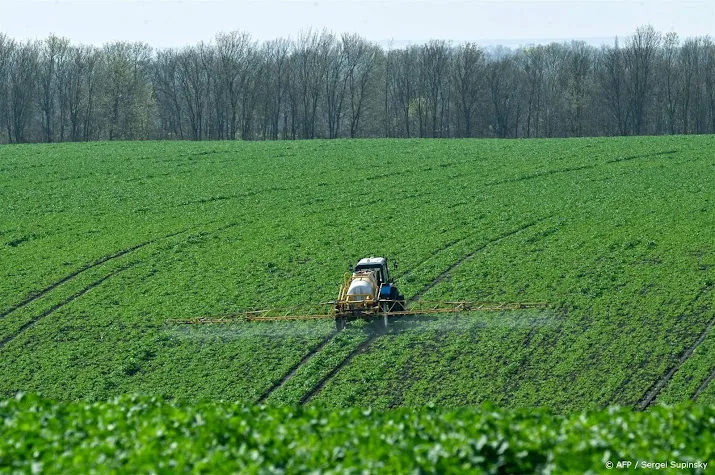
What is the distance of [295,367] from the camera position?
31562 millimetres

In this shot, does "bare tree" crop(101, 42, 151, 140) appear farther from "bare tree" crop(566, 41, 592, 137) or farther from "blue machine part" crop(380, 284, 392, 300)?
"blue machine part" crop(380, 284, 392, 300)

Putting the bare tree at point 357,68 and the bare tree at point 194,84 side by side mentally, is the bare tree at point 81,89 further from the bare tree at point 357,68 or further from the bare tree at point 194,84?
the bare tree at point 357,68

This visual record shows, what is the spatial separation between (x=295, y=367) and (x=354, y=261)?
11167 millimetres

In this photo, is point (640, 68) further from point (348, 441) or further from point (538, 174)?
point (348, 441)

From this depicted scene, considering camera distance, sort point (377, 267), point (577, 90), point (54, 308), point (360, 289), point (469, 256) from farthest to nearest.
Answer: point (577, 90) < point (469, 256) < point (54, 308) < point (377, 267) < point (360, 289)

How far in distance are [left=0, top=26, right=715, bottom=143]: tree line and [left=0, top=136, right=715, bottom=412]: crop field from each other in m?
55.0

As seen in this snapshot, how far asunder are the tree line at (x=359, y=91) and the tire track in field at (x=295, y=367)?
85.3 m

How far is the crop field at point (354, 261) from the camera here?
30.3m

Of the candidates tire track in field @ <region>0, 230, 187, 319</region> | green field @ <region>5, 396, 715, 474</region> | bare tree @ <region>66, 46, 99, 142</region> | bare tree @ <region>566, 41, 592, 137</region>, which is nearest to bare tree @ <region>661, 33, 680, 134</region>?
bare tree @ <region>566, 41, 592, 137</region>

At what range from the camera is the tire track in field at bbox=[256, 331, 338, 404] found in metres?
29.8

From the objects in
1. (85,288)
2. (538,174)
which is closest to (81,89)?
(538,174)

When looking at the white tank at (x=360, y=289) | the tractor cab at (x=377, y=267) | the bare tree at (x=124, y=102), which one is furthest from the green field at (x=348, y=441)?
the bare tree at (x=124, y=102)

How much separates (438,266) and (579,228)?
849 centimetres

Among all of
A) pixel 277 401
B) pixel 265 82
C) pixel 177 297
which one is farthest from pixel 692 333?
pixel 265 82
